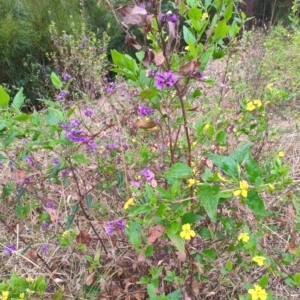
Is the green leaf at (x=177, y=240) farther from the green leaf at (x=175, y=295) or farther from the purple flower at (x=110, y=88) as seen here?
the purple flower at (x=110, y=88)

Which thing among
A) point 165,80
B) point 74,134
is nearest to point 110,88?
point 74,134

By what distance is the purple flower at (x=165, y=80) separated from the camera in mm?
948

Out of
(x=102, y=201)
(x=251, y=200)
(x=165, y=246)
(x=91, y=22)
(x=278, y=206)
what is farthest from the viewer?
(x=91, y=22)

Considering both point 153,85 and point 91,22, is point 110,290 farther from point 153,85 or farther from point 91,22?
point 91,22

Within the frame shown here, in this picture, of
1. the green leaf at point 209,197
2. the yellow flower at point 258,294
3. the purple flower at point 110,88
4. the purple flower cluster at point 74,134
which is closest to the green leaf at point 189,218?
the green leaf at point 209,197

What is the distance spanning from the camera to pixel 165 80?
0.95 m

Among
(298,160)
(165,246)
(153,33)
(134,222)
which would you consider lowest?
(298,160)

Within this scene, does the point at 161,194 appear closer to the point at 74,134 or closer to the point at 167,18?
the point at 74,134

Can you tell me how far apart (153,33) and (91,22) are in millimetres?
5265

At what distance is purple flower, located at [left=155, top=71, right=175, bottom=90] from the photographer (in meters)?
0.95

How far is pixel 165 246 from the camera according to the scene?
1.32 m

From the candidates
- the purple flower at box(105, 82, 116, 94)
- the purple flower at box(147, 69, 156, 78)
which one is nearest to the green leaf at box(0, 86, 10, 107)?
the purple flower at box(147, 69, 156, 78)

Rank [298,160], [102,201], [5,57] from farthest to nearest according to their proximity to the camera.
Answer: [5,57], [298,160], [102,201]

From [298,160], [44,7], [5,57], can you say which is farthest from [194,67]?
[44,7]
